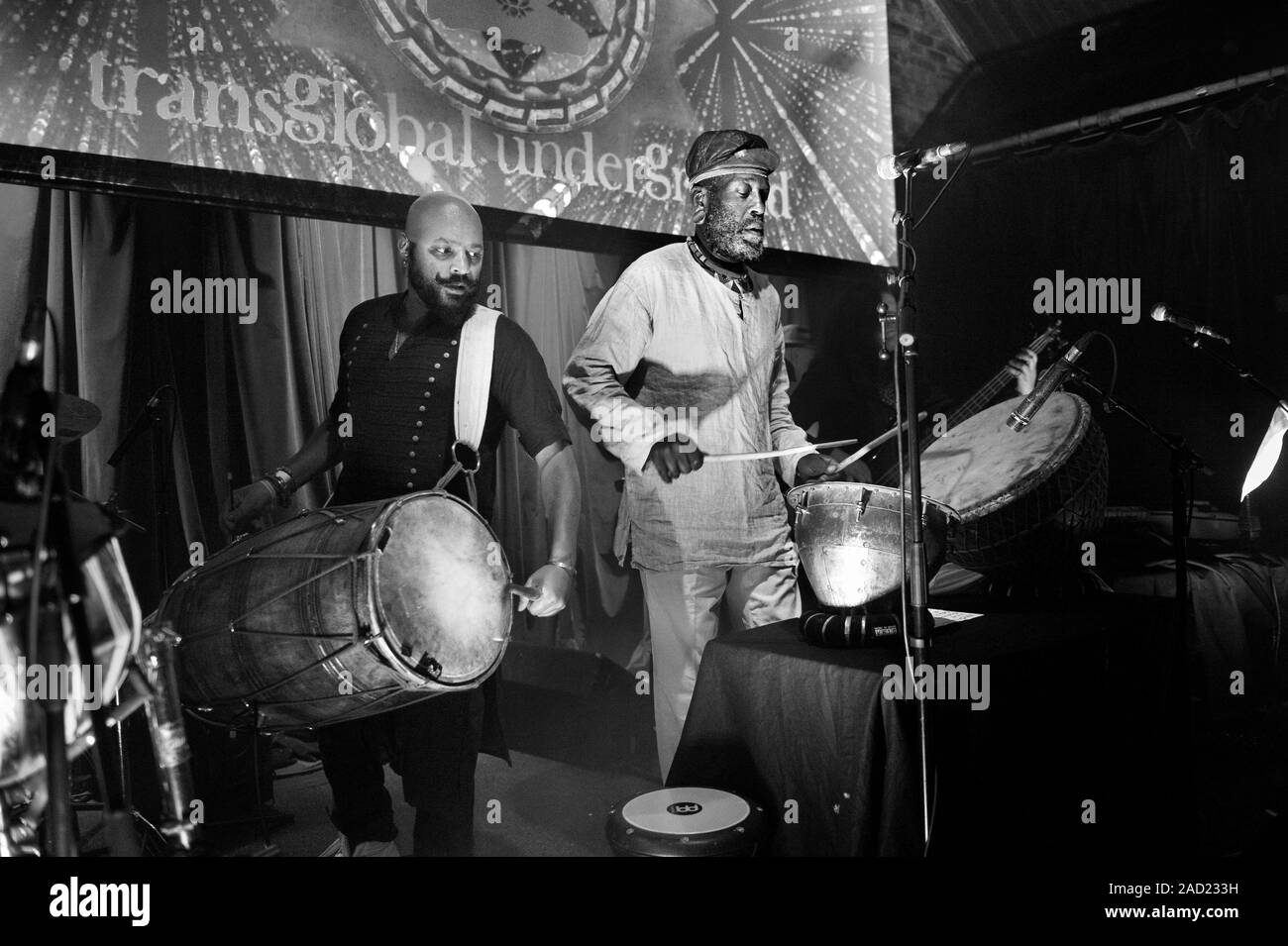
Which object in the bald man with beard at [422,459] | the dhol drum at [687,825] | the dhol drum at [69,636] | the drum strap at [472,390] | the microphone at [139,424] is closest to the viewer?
the dhol drum at [69,636]

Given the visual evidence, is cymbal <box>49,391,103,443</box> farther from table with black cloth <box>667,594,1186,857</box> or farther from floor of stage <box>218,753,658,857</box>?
table with black cloth <box>667,594,1186,857</box>

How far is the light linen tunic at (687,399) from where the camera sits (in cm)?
322

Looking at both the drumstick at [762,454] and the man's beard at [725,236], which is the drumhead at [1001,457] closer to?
the drumstick at [762,454]

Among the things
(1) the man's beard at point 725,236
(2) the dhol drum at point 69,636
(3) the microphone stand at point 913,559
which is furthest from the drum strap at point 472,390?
(3) the microphone stand at point 913,559

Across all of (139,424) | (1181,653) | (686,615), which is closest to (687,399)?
(686,615)

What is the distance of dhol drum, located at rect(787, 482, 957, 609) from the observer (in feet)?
7.97

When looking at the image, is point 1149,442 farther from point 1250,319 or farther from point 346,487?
point 346,487

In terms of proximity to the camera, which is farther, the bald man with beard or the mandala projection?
the mandala projection

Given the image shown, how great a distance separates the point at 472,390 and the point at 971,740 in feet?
5.51

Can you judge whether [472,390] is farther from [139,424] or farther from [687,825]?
[687,825]

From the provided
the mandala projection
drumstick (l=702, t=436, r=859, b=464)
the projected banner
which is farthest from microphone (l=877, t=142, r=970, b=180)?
the mandala projection

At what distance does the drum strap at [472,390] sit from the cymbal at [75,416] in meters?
0.91

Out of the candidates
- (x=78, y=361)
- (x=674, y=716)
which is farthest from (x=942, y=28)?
(x=78, y=361)

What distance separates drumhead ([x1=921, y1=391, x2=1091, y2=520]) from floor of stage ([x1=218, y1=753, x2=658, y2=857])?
1.37m
